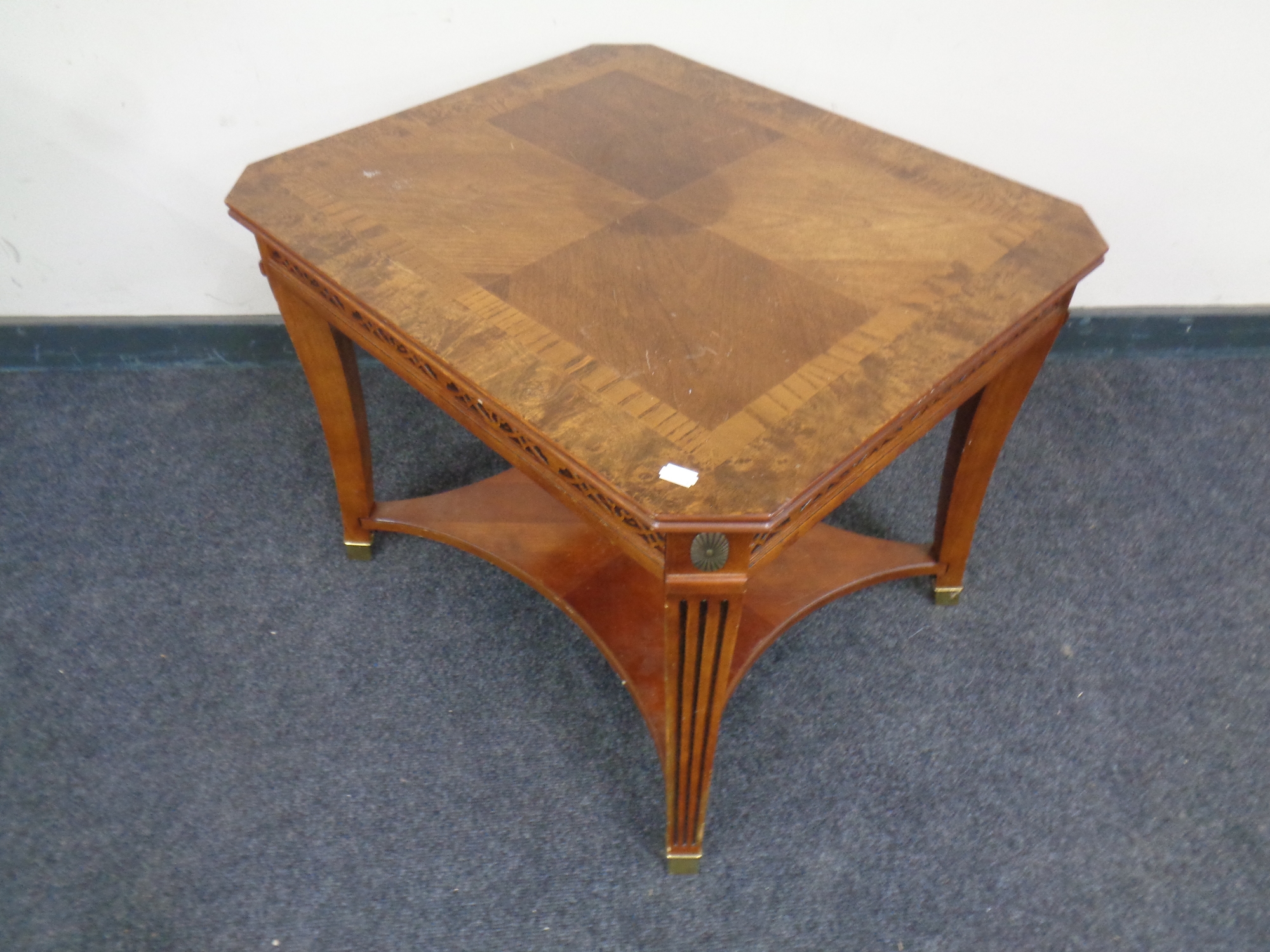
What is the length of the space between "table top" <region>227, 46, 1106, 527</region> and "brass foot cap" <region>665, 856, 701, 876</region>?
57 cm

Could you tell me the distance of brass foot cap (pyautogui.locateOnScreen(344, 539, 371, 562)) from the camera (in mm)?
1432

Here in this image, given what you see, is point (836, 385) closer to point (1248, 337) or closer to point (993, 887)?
point (993, 887)

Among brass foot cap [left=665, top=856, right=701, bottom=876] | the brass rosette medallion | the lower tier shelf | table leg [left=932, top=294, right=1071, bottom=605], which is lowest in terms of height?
brass foot cap [left=665, top=856, right=701, bottom=876]

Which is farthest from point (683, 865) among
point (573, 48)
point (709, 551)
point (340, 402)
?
point (573, 48)

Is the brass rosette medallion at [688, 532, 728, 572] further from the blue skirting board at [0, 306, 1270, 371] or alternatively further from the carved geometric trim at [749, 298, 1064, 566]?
the blue skirting board at [0, 306, 1270, 371]

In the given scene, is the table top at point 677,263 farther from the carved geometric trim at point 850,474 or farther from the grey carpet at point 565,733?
the grey carpet at point 565,733

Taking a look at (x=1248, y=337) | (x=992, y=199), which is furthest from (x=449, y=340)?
(x=1248, y=337)

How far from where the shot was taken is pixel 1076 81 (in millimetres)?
1473

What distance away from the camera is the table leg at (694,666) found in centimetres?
78

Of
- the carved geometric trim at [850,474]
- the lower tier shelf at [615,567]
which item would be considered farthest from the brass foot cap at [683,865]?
the carved geometric trim at [850,474]

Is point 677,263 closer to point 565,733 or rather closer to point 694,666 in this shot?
point 694,666

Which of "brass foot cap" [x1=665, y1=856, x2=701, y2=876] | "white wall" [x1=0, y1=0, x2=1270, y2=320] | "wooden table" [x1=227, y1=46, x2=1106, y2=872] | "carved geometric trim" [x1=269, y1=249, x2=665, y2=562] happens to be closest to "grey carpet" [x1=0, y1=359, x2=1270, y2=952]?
"brass foot cap" [x1=665, y1=856, x2=701, y2=876]

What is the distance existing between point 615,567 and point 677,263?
498 millimetres

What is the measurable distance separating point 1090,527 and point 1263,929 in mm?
631
